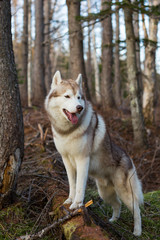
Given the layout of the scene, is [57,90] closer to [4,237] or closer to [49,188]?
[49,188]

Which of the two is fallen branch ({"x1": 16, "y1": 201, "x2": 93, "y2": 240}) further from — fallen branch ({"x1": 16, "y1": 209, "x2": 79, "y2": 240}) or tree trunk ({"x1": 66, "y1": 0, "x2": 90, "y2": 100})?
tree trunk ({"x1": 66, "y1": 0, "x2": 90, "y2": 100})

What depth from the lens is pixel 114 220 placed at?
155 inches

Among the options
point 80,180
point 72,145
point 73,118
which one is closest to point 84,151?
point 72,145

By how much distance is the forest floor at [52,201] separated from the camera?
3.09 meters

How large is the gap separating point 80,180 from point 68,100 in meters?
1.12

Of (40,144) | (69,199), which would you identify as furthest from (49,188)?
(40,144)

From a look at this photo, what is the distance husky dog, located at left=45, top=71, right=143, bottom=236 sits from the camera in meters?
3.35

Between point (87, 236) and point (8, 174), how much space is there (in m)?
1.46

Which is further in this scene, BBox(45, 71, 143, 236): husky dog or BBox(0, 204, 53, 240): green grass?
BBox(45, 71, 143, 236): husky dog

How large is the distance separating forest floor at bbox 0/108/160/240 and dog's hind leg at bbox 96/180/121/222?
0.48ft

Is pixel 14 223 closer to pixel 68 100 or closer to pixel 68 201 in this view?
pixel 68 201

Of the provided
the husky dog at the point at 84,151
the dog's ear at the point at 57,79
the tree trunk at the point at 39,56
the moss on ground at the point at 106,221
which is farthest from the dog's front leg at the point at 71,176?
the tree trunk at the point at 39,56

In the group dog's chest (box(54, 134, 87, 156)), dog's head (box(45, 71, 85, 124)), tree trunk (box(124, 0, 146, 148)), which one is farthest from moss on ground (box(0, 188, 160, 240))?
tree trunk (box(124, 0, 146, 148))

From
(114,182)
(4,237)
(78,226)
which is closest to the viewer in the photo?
(78,226)
